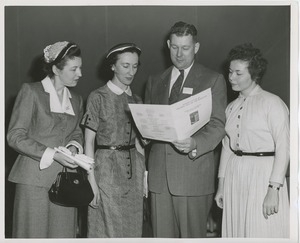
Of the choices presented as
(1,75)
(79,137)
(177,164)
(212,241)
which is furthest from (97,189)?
(1,75)

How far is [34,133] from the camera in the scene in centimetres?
227

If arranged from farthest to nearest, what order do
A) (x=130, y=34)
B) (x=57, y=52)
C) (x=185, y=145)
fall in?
(x=130, y=34) → (x=57, y=52) → (x=185, y=145)

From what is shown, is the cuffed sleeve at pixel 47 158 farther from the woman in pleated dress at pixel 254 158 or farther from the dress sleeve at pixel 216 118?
the woman in pleated dress at pixel 254 158

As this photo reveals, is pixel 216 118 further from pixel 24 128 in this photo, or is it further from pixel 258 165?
pixel 24 128

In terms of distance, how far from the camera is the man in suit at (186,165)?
7.54ft

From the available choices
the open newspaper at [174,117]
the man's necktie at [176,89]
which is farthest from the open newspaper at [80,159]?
the man's necktie at [176,89]

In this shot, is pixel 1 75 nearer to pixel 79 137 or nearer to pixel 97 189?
pixel 79 137

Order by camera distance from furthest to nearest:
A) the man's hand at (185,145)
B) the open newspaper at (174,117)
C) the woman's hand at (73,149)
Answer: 1. the woman's hand at (73,149)
2. the man's hand at (185,145)
3. the open newspaper at (174,117)

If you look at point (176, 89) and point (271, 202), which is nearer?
point (271, 202)

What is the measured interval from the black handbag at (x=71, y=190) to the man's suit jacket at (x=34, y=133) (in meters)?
0.07

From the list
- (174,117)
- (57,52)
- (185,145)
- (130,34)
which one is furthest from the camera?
(130,34)

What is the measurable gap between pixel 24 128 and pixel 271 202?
1.39 metres

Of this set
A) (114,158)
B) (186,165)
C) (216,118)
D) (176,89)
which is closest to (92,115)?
(114,158)

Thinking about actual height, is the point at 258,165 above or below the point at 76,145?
below
